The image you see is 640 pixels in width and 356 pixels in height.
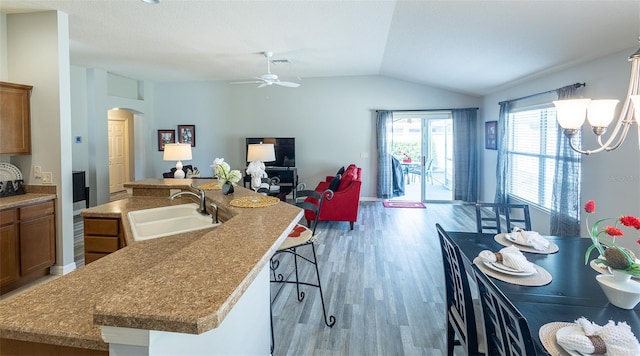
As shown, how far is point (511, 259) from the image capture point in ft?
5.94

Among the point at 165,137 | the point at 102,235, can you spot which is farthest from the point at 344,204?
the point at 165,137

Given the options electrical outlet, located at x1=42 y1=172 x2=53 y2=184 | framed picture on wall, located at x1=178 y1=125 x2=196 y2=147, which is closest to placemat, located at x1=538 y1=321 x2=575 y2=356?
electrical outlet, located at x1=42 y1=172 x2=53 y2=184

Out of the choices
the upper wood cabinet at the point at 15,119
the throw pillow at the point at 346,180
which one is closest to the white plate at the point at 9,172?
the upper wood cabinet at the point at 15,119

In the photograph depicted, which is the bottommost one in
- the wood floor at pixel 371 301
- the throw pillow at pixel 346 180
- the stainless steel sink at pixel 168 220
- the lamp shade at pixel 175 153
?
the wood floor at pixel 371 301

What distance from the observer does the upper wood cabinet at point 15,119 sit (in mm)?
3334

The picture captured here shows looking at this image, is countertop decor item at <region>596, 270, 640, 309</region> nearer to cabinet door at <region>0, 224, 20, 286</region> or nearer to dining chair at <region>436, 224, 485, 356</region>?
dining chair at <region>436, 224, 485, 356</region>

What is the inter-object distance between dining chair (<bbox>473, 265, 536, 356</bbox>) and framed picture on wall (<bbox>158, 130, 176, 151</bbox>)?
27.1 feet

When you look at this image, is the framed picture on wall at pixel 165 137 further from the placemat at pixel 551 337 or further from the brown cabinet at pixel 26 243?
the placemat at pixel 551 337

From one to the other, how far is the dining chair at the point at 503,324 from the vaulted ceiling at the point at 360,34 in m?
2.83

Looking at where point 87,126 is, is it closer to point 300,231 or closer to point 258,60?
point 258,60

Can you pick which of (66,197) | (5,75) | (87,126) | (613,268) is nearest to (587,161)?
(613,268)

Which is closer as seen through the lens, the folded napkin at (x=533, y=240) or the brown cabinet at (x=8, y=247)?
the folded napkin at (x=533, y=240)

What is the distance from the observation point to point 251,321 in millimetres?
1447

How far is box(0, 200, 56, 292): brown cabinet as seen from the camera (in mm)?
3091
